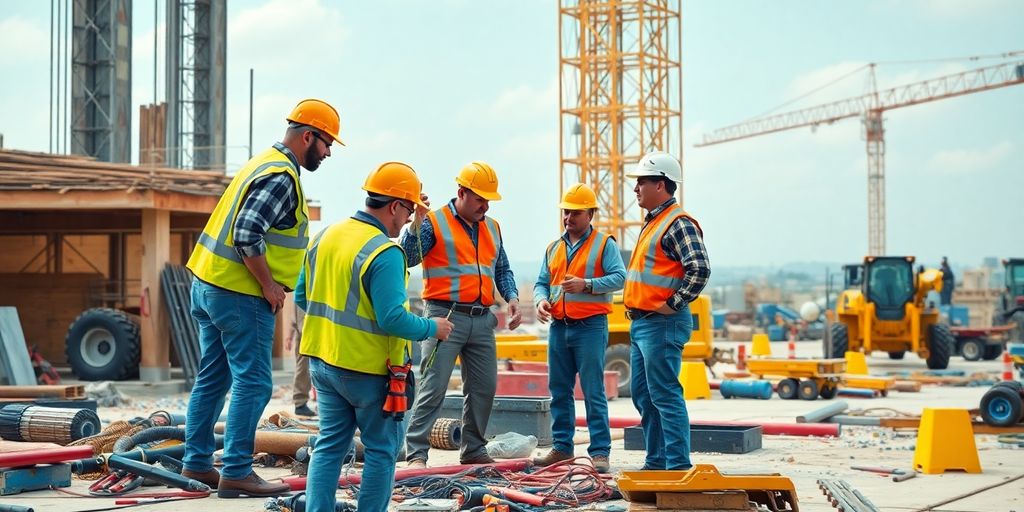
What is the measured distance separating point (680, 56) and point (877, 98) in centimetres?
5567

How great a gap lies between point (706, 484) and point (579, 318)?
277 cm

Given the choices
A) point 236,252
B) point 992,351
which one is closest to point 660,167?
point 236,252

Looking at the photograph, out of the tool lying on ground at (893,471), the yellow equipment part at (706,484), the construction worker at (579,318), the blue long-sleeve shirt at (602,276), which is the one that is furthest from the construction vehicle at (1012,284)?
the yellow equipment part at (706,484)

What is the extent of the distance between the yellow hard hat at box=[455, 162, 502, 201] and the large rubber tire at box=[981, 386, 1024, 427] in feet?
19.2

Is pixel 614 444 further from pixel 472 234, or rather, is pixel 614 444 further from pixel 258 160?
pixel 258 160

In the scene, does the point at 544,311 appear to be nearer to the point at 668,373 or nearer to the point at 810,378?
the point at 668,373

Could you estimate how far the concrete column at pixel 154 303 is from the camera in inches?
739

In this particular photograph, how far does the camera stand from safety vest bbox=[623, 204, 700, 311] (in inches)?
319

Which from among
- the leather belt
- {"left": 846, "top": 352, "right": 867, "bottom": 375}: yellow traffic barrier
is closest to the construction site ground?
the leather belt

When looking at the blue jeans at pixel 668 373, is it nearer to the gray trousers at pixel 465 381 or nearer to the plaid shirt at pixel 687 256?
the plaid shirt at pixel 687 256

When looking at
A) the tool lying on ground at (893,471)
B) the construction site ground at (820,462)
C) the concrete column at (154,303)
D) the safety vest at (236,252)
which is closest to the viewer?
the safety vest at (236,252)

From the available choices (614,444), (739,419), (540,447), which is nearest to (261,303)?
(540,447)

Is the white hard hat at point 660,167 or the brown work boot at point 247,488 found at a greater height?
the white hard hat at point 660,167

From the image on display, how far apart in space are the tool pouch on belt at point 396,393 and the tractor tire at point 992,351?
28159 millimetres
